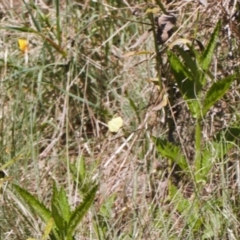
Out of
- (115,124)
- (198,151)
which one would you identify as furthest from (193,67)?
(115,124)

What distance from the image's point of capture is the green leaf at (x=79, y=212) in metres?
2.10

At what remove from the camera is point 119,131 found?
8.68 feet

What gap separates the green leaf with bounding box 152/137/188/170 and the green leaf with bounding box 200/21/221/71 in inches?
9.9

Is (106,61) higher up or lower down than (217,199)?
higher up

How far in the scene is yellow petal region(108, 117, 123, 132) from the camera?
262 cm

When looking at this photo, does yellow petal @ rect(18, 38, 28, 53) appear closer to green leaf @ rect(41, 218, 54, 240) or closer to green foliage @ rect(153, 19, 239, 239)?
green foliage @ rect(153, 19, 239, 239)

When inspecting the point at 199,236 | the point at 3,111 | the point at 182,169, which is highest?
the point at 3,111

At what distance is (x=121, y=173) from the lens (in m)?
2.51

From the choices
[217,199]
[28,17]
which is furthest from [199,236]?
[28,17]

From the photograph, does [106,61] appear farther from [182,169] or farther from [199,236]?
[199,236]

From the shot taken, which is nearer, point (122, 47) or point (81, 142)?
point (81, 142)

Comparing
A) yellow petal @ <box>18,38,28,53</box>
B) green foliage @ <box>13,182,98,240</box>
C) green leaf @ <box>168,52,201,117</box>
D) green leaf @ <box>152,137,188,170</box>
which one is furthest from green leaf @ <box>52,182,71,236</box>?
yellow petal @ <box>18,38,28,53</box>

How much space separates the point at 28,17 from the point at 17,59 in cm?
26

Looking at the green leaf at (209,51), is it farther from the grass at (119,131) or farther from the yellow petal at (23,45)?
the yellow petal at (23,45)
